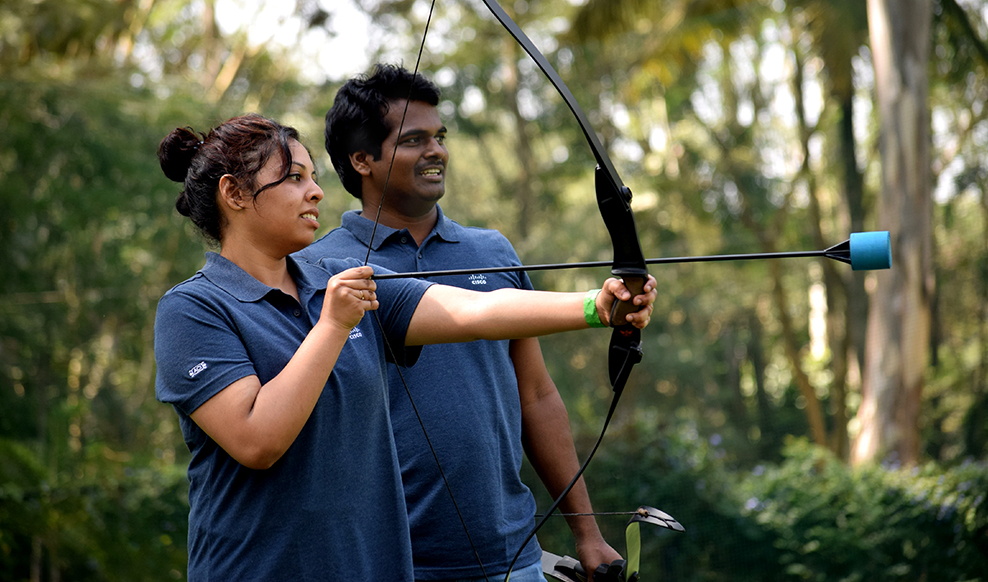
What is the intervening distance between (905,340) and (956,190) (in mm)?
1763

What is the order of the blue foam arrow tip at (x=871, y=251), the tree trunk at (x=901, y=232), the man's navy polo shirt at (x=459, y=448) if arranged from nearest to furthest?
1. the blue foam arrow tip at (x=871, y=251)
2. the man's navy polo shirt at (x=459, y=448)
3. the tree trunk at (x=901, y=232)

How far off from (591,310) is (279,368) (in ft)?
1.44

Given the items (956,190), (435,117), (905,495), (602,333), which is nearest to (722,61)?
(602,333)

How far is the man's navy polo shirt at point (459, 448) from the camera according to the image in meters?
1.59

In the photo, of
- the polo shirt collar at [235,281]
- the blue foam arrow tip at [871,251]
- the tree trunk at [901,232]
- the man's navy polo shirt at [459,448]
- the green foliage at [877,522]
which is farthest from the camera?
the tree trunk at [901,232]

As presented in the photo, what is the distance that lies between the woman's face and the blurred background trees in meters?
0.77

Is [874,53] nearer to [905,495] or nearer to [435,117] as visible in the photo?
[905,495]

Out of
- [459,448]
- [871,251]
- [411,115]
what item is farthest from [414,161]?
[871,251]

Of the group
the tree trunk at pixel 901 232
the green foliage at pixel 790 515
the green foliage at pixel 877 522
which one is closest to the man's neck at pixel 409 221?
the green foliage at pixel 790 515

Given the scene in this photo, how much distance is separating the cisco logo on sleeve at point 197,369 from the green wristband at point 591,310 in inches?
20.3

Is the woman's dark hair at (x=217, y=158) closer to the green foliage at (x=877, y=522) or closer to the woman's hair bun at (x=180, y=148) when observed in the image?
the woman's hair bun at (x=180, y=148)

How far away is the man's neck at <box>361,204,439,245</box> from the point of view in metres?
1.82

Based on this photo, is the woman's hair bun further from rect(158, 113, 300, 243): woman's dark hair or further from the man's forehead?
the man's forehead

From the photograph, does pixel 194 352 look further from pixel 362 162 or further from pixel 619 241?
pixel 362 162
